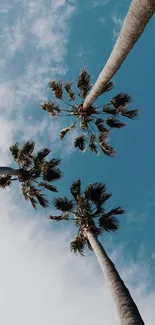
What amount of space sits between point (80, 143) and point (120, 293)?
1136cm

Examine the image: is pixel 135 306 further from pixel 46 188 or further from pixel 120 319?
pixel 46 188

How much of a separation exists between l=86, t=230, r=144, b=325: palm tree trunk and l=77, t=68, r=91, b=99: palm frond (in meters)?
7.78

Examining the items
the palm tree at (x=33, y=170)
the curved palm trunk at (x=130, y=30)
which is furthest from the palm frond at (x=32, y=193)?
the curved palm trunk at (x=130, y=30)

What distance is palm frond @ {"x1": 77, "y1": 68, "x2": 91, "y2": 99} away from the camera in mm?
16484

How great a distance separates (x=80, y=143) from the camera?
1978 cm

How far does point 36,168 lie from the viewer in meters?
18.2

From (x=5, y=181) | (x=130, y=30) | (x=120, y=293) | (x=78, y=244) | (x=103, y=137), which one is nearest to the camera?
(x=130, y=30)

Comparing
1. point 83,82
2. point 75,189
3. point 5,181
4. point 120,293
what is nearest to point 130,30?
point 120,293

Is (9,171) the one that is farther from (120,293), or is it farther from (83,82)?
(120,293)

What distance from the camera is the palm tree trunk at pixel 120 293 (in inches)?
328

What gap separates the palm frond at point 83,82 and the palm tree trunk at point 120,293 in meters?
7.78

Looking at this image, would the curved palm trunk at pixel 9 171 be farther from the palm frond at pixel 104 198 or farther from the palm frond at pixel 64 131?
the palm frond at pixel 104 198

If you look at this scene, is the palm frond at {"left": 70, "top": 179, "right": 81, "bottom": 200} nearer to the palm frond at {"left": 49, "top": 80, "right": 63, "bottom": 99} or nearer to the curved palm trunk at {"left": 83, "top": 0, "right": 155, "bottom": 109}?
the palm frond at {"left": 49, "top": 80, "right": 63, "bottom": 99}

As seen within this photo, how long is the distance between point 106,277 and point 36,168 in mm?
8613
